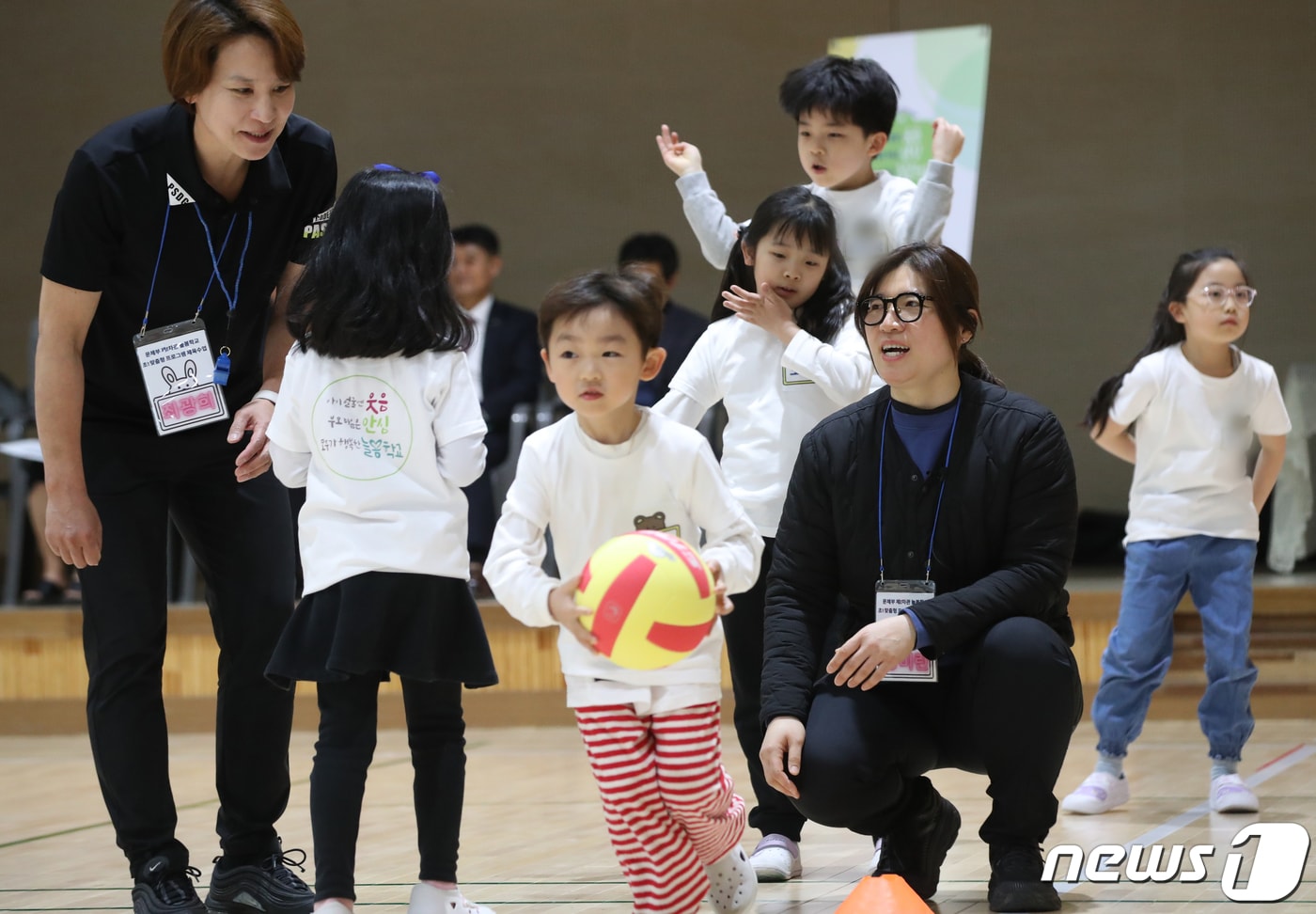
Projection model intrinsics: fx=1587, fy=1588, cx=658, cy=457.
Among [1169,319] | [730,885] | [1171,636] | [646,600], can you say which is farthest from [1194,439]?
[646,600]

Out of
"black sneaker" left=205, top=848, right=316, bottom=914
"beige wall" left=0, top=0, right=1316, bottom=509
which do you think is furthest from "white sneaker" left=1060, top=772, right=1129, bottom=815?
"beige wall" left=0, top=0, right=1316, bottom=509

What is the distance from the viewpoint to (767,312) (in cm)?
307

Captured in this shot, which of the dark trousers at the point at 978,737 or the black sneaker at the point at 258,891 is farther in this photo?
the black sneaker at the point at 258,891

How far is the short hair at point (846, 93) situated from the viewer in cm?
341

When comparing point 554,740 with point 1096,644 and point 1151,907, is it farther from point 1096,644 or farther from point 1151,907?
point 1151,907

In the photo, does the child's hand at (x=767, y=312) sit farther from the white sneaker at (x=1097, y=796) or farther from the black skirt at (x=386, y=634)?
the white sneaker at (x=1097, y=796)

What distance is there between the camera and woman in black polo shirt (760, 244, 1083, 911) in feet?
8.36

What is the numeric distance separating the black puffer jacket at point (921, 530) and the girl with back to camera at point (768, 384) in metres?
0.36

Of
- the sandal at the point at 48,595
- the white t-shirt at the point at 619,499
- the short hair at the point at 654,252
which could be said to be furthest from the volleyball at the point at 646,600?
the sandal at the point at 48,595

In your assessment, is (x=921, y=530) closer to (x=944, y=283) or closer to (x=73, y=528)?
(x=944, y=283)

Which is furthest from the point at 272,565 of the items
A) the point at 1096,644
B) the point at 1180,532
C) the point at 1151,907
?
the point at 1096,644

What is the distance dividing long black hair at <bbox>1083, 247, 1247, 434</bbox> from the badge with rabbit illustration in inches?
77.0

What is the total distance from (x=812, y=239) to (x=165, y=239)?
3.96 feet

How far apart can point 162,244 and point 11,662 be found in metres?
3.90
